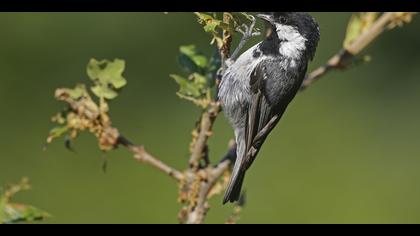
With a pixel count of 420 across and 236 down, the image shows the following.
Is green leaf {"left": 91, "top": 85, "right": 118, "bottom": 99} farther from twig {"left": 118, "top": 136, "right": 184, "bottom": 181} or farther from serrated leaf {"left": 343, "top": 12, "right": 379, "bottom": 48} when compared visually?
serrated leaf {"left": 343, "top": 12, "right": 379, "bottom": 48}

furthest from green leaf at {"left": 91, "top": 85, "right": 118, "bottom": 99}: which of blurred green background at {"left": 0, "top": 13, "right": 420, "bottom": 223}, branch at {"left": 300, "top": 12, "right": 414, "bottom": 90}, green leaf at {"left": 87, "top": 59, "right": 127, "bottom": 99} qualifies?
blurred green background at {"left": 0, "top": 13, "right": 420, "bottom": 223}

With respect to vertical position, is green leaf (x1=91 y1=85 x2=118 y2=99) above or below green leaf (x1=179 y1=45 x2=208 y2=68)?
below

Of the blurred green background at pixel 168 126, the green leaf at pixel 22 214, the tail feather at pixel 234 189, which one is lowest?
the green leaf at pixel 22 214

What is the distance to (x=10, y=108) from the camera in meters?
6.31

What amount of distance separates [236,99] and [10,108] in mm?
3061

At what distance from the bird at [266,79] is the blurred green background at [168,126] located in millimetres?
1660

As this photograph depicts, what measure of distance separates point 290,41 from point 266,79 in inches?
7.6

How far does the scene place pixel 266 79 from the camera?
11.8ft

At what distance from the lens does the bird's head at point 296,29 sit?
3398 millimetres

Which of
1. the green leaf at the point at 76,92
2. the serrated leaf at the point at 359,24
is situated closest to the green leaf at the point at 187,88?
the green leaf at the point at 76,92

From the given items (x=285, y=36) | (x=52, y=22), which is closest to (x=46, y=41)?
(x=52, y=22)

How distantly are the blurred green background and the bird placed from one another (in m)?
1.66

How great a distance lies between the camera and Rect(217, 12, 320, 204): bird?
134 inches

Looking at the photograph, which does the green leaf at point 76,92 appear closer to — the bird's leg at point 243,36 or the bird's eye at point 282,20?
the bird's leg at point 243,36
